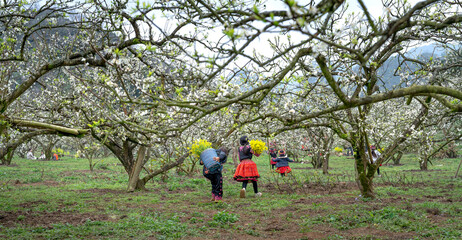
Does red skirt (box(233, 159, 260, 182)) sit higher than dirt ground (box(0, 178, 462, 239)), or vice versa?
red skirt (box(233, 159, 260, 182))

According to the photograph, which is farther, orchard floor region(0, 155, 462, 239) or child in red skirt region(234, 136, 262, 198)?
child in red skirt region(234, 136, 262, 198)

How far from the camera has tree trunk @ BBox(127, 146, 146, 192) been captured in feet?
34.8

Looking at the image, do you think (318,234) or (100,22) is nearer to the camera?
(318,234)

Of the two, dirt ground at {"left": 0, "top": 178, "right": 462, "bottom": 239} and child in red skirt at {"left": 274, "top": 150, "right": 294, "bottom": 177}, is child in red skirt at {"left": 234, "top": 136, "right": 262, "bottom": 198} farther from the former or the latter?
child in red skirt at {"left": 274, "top": 150, "right": 294, "bottom": 177}

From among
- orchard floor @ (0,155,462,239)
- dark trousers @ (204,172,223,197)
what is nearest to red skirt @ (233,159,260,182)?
orchard floor @ (0,155,462,239)

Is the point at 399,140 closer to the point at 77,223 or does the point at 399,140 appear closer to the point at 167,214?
the point at 167,214

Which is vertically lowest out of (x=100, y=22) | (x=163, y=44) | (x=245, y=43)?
(x=245, y=43)

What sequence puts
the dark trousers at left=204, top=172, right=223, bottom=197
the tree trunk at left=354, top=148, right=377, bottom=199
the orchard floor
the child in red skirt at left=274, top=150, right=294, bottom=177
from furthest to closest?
the child in red skirt at left=274, top=150, right=294, bottom=177 → the dark trousers at left=204, top=172, right=223, bottom=197 → the tree trunk at left=354, top=148, right=377, bottom=199 → the orchard floor

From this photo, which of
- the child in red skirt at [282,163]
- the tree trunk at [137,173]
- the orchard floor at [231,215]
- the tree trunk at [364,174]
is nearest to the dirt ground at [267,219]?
the orchard floor at [231,215]

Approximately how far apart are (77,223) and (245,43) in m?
4.93

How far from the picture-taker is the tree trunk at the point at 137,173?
10.6m

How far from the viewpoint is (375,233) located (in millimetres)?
5523

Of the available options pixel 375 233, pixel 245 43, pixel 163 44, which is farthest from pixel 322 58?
pixel 163 44

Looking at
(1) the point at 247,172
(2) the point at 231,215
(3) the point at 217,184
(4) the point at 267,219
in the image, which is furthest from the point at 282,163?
(2) the point at 231,215
